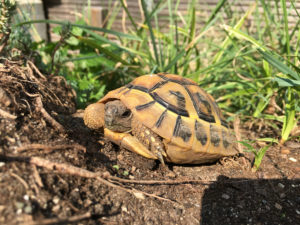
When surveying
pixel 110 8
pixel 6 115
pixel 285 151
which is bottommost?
pixel 285 151

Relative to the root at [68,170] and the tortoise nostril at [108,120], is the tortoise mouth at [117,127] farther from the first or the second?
the root at [68,170]

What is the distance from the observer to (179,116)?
1.98 m

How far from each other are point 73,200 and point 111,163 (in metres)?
0.52

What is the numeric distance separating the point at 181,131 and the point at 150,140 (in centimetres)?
26

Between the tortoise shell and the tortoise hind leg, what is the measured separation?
0.06 metres

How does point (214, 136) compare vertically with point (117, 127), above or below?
below

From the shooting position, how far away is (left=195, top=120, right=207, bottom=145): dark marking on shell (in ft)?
6.56

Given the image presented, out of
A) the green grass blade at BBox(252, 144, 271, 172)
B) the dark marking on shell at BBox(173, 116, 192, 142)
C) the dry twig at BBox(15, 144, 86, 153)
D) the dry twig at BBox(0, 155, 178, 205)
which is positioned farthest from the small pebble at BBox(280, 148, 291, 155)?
the dry twig at BBox(15, 144, 86, 153)

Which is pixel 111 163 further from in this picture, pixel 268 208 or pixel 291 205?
pixel 291 205

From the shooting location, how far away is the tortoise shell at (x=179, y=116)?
192cm

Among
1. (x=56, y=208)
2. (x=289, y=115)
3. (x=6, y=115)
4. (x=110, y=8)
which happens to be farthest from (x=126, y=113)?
(x=110, y=8)

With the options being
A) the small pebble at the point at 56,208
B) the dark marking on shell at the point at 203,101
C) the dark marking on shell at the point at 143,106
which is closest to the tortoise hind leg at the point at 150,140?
the dark marking on shell at the point at 143,106

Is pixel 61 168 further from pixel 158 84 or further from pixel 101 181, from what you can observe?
pixel 158 84

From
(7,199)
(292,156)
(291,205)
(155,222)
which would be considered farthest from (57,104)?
(292,156)
